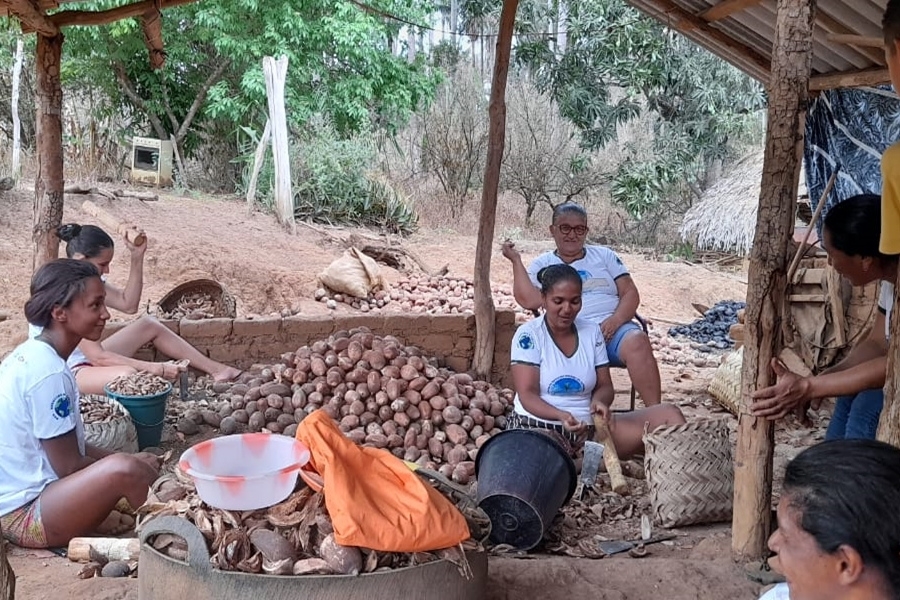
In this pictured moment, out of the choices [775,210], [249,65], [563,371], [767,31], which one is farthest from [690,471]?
[249,65]

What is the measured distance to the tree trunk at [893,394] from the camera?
6.76 feet

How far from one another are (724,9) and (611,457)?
9.67 ft

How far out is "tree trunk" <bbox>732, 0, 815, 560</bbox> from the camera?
2373 mm

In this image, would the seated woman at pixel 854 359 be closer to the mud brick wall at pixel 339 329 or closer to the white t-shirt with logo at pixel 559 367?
the white t-shirt with logo at pixel 559 367

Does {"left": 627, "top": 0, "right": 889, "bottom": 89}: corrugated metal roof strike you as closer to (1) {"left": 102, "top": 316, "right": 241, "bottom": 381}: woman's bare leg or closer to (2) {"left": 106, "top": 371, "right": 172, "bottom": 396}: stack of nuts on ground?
(1) {"left": 102, "top": 316, "right": 241, "bottom": 381}: woman's bare leg

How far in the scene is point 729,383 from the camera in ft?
17.8

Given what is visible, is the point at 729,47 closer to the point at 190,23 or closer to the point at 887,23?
the point at 887,23

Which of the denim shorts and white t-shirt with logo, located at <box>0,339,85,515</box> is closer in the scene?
white t-shirt with logo, located at <box>0,339,85,515</box>

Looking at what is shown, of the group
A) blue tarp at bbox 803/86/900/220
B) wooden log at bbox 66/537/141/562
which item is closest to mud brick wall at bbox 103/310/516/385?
blue tarp at bbox 803/86/900/220

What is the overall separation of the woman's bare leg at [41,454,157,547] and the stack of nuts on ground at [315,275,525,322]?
200 inches

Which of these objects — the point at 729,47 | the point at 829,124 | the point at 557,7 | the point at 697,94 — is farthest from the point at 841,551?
the point at 557,7

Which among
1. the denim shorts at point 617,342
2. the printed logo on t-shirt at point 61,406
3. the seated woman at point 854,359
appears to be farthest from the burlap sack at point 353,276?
the seated woman at point 854,359

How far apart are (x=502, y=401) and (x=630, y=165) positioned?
32.0ft

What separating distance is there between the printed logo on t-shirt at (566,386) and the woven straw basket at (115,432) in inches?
78.5
